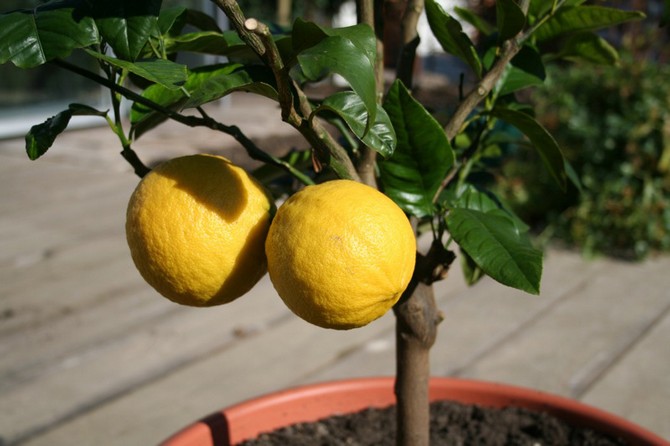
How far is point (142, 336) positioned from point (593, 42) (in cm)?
148

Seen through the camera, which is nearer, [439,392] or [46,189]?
[439,392]

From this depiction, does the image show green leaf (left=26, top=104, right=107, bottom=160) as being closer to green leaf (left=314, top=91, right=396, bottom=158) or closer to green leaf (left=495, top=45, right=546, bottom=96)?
green leaf (left=314, top=91, right=396, bottom=158)

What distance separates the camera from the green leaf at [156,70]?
0.52 meters

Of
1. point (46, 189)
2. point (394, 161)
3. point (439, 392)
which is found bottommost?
point (46, 189)

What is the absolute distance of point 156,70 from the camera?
1.79 feet

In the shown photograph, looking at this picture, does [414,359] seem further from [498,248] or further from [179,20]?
[179,20]

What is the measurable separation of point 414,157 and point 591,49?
30 centimetres

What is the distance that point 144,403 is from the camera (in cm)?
168

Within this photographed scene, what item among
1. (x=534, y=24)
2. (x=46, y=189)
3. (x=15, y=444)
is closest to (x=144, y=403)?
(x=15, y=444)

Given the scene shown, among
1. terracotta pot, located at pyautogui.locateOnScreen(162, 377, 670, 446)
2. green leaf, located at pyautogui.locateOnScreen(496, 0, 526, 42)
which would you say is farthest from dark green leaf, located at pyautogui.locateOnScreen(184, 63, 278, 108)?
terracotta pot, located at pyautogui.locateOnScreen(162, 377, 670, 446)

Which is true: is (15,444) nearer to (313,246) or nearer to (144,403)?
(144,403)

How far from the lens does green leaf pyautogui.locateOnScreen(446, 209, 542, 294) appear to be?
0.60 metres

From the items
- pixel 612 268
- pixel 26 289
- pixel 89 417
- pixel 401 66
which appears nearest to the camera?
pixel 401 66

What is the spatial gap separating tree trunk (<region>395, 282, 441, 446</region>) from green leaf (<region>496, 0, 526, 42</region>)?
0.86ft
